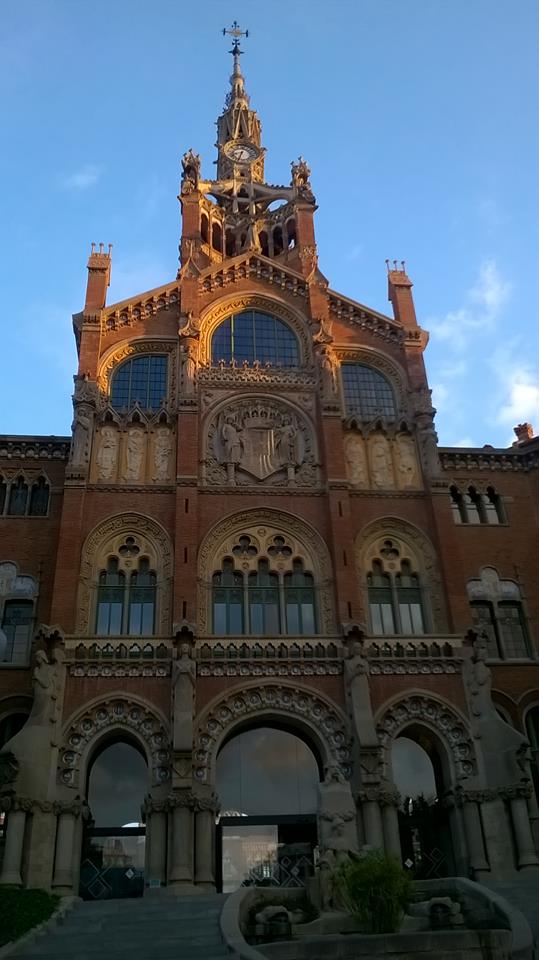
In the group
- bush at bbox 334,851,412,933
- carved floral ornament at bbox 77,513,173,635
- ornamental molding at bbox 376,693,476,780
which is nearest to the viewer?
bush at bbox 334,851,412,933

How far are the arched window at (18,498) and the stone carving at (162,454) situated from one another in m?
5.48

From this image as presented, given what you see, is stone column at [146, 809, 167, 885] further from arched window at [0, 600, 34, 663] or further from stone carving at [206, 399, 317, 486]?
stone carving at [206, 399, 317, 486]

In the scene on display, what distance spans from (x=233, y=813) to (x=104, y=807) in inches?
167

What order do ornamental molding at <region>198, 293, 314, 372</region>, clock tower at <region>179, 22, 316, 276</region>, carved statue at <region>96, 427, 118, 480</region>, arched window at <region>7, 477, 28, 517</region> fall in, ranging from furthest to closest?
clock tower at <region>179, 22, 316, 276</region>, ornamental molding at <region>198, 293, 314, 372</region>, arched window at <region>7, 477, 28, 517</region>, carved statue at <region>96, 427, 118, 480</region>

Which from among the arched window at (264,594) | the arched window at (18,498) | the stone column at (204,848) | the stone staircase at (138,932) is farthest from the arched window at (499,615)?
the arched window at (18,498)

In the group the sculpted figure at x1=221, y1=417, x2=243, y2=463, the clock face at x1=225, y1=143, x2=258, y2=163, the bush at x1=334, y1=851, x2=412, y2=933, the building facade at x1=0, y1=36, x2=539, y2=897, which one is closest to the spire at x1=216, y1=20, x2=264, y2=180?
the clock face at x1=225, y1=143, x2=258, y2=163

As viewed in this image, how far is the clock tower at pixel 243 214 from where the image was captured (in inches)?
1660

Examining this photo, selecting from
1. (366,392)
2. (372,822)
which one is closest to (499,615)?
(372,822)

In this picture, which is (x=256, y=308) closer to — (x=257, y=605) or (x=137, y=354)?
(x=137, y=354)

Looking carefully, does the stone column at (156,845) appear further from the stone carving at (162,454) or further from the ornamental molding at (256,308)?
the ornamental molding at (256,308)

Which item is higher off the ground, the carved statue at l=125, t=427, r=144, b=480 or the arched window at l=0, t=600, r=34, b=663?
the carved statue at l=125, t=427, r=144, b=480

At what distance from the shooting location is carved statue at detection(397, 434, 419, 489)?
34.8m

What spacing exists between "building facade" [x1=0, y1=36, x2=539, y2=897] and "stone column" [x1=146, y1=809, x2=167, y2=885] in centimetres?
8

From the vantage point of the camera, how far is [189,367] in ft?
118
